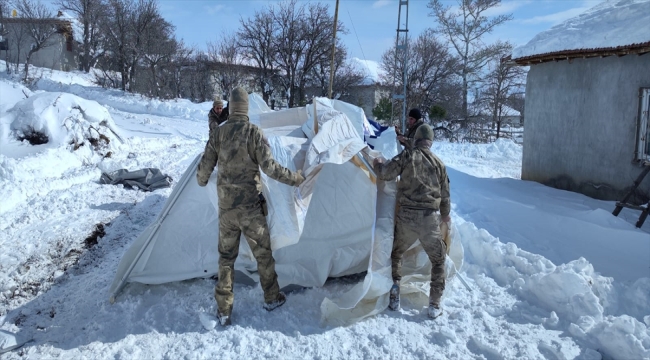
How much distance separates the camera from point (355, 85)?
34094 millimetres

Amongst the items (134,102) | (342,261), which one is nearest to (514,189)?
(342,261)

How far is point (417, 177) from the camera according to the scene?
3.91 meters

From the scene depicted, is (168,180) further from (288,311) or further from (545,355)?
(545,355)

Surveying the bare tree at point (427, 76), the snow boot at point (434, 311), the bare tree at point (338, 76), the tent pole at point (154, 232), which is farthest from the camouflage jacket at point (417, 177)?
the bare tree at point (338, 76)

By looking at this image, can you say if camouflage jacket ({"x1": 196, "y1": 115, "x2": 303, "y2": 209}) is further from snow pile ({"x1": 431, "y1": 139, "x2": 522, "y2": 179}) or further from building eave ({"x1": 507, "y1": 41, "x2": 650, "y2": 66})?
snow pile ({"x1": 431, "y1": 139, "x2": 522, "y2": 179})

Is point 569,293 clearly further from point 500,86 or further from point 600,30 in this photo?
point 500,86

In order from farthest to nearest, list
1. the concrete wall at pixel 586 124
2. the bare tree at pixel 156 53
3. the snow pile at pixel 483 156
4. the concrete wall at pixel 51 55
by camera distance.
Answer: the concrete wall at pixel 51 55, the bare tree at pixel 156 53, the snow pile at pixel 483 156, the concrete wall at pixel 586 124

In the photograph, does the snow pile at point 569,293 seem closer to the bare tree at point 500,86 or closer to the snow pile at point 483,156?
the snow pile at point 483,156

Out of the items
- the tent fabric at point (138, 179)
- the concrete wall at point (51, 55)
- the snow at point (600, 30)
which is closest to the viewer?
the snow at point (600, 30)

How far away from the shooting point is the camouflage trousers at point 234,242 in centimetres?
375

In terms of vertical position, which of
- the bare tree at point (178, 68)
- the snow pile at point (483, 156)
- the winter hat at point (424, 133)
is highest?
the bare tree at point (178, 68)

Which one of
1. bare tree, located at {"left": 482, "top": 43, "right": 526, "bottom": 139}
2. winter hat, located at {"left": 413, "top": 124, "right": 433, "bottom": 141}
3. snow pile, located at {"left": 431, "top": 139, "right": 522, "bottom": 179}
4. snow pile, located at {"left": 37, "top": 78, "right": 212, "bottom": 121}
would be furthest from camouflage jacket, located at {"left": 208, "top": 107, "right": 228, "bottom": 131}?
bare tree, located at {"left": 482, "top": 43, "right": 526, "bottom": 139}

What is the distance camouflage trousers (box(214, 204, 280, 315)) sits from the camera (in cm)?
375

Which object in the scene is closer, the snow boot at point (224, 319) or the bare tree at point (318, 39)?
the snow boot at point (224, 319)
